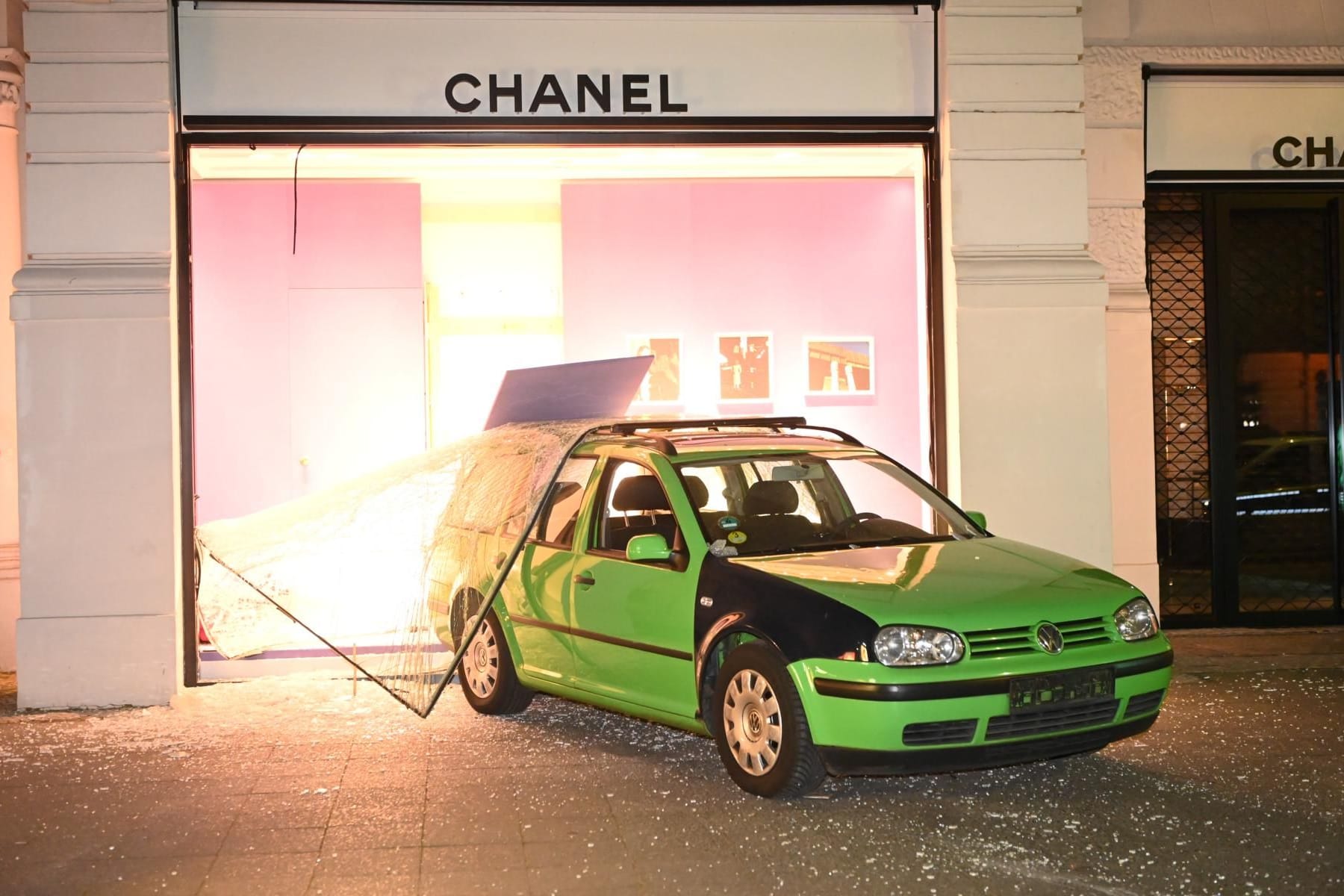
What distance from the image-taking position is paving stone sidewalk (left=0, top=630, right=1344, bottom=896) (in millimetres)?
5512

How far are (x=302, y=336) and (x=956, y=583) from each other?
6303mm

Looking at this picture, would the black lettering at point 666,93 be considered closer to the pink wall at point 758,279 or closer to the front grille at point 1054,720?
the pink wall at point 758,279

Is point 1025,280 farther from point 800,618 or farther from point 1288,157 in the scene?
point 800,618

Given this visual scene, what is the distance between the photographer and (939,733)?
6133mm

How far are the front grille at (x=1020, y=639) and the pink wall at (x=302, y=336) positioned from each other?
602 centimetres

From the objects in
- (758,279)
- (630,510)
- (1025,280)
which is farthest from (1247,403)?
(630,510)

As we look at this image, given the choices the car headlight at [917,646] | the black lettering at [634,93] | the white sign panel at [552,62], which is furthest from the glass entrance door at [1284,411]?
the car headlight at [917,646]

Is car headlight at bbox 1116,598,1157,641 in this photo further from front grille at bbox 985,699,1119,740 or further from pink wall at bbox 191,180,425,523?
pink wall at bbox 191,180,425,523

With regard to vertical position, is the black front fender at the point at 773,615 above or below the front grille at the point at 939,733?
above

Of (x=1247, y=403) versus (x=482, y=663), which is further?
(x=1247, y=403)

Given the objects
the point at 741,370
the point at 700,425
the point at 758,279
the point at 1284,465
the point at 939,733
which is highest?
the point at 758,279

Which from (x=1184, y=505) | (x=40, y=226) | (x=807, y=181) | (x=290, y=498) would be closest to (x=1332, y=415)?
(x=1184, y=505)

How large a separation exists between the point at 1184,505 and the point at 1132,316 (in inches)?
63.0

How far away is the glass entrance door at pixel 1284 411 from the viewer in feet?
38.3
